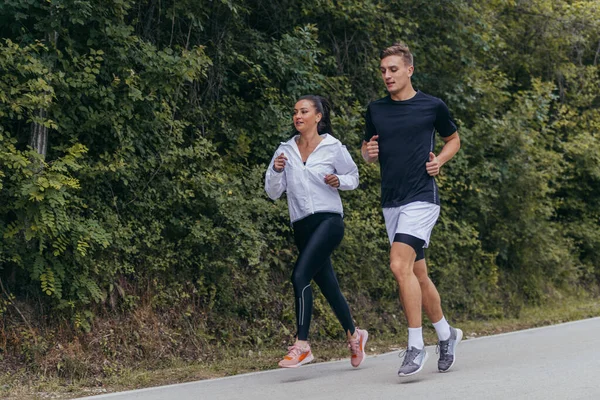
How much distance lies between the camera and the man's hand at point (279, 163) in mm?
7305

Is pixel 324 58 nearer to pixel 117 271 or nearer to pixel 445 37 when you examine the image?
pixel 445 37

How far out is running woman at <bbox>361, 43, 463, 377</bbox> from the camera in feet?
22.1

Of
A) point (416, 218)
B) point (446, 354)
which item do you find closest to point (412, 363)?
point (446, 354)

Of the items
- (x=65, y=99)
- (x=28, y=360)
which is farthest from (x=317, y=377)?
(x=65, y=99)

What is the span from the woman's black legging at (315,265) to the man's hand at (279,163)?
0.46 m

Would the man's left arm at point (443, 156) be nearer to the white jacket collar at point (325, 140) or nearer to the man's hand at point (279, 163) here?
the white jacket collar at point (325, 140)

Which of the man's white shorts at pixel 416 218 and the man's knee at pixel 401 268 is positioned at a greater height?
the man's white shorts at pixel 416 218

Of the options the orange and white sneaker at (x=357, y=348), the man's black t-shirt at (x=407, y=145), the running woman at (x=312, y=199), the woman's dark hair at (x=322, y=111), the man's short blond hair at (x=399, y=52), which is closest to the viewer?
the man's black t-shirt at (x=407, y=145)

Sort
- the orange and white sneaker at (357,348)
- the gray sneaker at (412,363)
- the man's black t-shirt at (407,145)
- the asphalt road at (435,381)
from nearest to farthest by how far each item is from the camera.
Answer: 1. the asphalt road at (435,381)
2. the gray sneaker at (412,363)
3. the man's black t-shirt at (407,145)
4. the orange and white sneaker at (357,348)

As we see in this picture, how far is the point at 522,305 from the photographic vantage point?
13.3 m

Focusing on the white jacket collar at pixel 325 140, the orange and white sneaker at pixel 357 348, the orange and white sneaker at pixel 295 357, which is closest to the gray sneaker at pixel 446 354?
the orange and white sneaker at pixel 357 348

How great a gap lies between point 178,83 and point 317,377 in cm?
366

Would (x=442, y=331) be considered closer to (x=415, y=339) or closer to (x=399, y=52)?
(x=415, y=339)

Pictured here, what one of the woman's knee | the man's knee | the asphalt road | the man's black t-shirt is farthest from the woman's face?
the asphalt road
